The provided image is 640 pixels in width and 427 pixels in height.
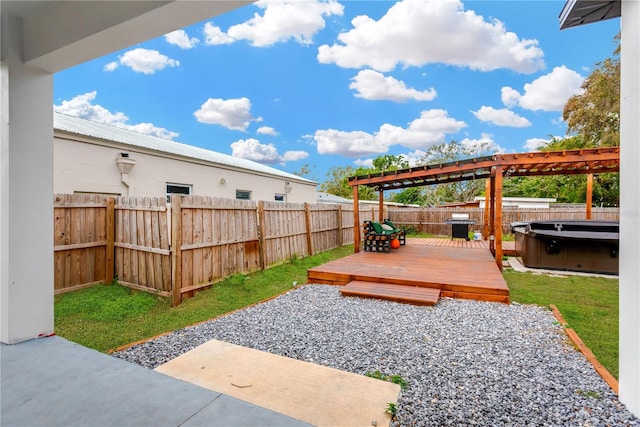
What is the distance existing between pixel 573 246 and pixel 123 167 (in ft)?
35.7

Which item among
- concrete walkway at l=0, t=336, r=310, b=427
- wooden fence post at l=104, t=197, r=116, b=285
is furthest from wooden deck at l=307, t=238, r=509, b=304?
wooden fence post at l=104, t=197, r=116, b=285

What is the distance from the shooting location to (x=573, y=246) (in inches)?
272

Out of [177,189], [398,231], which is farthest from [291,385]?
[177,189]

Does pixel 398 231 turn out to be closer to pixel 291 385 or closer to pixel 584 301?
pixel 584 301

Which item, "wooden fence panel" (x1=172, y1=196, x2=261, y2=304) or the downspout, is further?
the downspout

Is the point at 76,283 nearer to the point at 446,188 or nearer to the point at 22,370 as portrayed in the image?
the point at 22,370

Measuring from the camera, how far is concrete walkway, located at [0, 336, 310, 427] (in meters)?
1.43

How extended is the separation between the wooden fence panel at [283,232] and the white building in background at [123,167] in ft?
10.3

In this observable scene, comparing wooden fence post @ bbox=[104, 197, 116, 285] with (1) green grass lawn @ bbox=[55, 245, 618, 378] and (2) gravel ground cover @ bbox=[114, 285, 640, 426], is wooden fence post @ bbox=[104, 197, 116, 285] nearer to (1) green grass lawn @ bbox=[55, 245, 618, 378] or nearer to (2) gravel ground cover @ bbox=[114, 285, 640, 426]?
(1) green grass lawn @ bbox=[55, 245, 618, 378]

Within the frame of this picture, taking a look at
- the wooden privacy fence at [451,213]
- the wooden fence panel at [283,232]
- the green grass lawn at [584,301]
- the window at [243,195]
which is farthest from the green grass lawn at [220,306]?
the wooden privacy fence at [451,213]

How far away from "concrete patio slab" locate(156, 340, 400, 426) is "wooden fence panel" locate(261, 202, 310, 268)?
449 centimetres

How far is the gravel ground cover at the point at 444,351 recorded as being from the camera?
199 centimetres

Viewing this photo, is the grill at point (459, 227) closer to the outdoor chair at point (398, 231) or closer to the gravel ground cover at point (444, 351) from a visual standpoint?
the outdoor chair at point (398, 231)

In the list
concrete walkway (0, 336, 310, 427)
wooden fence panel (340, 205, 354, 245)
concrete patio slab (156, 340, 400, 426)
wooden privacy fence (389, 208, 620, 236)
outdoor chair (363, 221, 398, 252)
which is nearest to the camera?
concrete walkway (0, 336, 310, 427)
